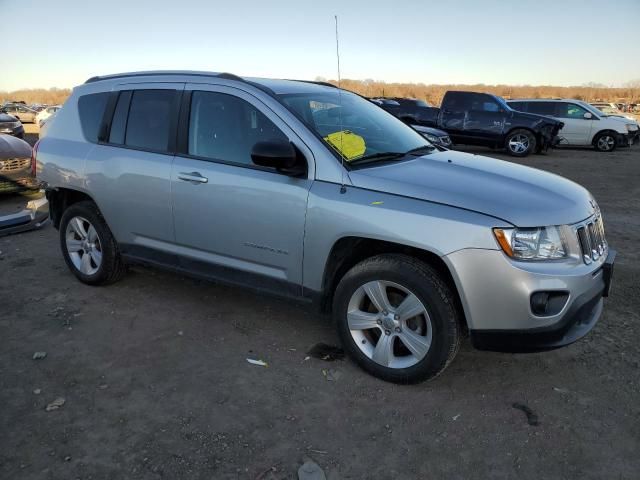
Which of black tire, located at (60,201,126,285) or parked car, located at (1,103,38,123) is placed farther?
parked car, located at (1,103,38,123)

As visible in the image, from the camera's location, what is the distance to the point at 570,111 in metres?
17.7

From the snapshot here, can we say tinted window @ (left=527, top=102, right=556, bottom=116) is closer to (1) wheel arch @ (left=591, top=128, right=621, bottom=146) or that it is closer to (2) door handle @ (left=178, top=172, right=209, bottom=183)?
(1) wheel arch @ (left=591, top=128, right=621, bottom=146)

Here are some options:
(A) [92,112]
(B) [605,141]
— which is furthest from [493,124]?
(A) [92,112]

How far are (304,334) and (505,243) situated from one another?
1.76 meters

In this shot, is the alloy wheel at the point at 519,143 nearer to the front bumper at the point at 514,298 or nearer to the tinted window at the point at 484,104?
the tinted window at the point at 484,104

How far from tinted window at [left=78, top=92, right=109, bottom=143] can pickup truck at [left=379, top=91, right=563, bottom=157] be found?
12.1 metres

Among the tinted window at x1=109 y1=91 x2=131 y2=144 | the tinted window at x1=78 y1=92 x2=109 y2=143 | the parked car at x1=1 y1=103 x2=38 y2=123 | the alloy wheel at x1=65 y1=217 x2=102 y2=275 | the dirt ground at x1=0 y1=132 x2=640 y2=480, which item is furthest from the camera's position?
the parked car at x1=1 y1=103 x2=38 y2=123

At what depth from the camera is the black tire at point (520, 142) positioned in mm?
15500

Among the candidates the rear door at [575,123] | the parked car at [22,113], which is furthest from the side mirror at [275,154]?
the parked car at [22,113]

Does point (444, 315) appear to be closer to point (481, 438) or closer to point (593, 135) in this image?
point (481, 438)

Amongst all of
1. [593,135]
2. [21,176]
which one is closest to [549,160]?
[593,135]

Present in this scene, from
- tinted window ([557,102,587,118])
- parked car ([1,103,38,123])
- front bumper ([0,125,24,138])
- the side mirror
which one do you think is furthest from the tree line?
the side mirror

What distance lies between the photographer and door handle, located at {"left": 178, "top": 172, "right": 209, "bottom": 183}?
3.71 metres

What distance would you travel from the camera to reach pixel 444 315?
2.93m
